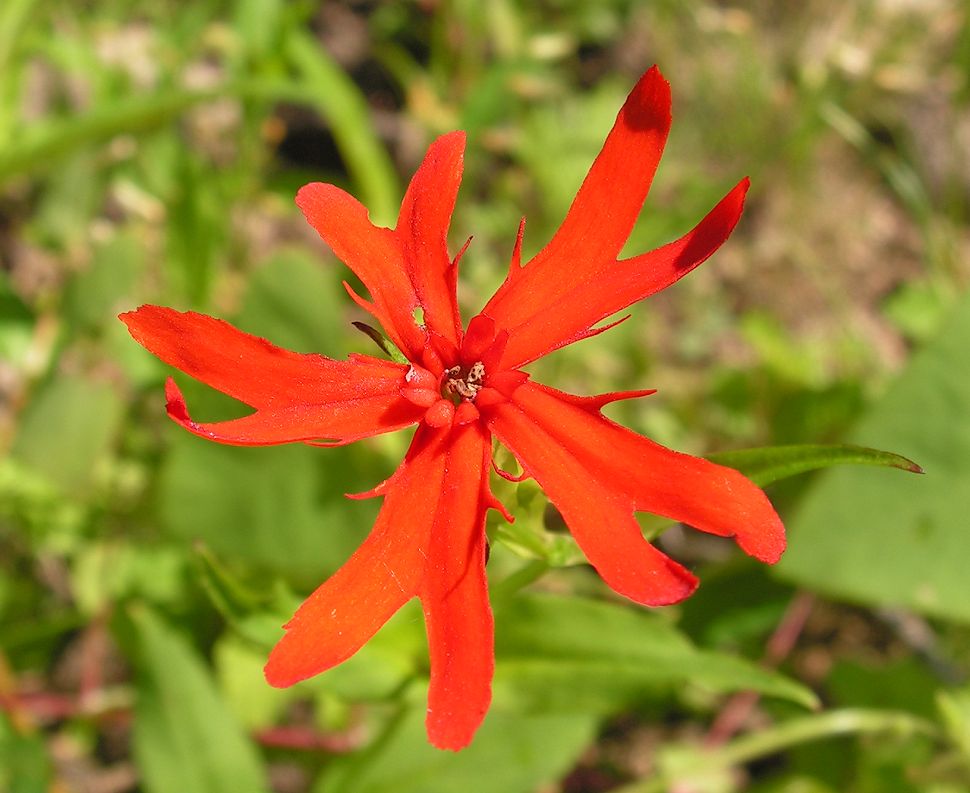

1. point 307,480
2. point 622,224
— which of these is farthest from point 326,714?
point 622,224

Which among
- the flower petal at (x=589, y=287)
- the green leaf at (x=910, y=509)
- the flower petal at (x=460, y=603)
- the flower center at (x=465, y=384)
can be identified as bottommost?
the green leaf at (x=910, y=509)

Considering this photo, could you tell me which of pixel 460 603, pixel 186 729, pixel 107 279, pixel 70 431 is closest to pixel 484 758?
pixel 186 729

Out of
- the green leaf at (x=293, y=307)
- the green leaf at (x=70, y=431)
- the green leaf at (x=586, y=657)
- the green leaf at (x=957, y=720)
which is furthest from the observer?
the green leaf at (x=70, y=431)

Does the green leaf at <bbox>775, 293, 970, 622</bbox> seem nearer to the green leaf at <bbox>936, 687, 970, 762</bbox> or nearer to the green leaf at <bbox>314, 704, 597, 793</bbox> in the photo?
the green leaf at <bbox>936, 687, 970, 762</bbox>

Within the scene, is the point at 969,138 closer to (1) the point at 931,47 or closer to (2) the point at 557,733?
(1) the point at 931,47

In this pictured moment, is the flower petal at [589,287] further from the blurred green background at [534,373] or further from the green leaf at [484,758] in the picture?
the green leaf at [484,758]

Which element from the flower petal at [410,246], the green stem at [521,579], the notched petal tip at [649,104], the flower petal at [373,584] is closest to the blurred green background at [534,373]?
the green stem at [521,579]
